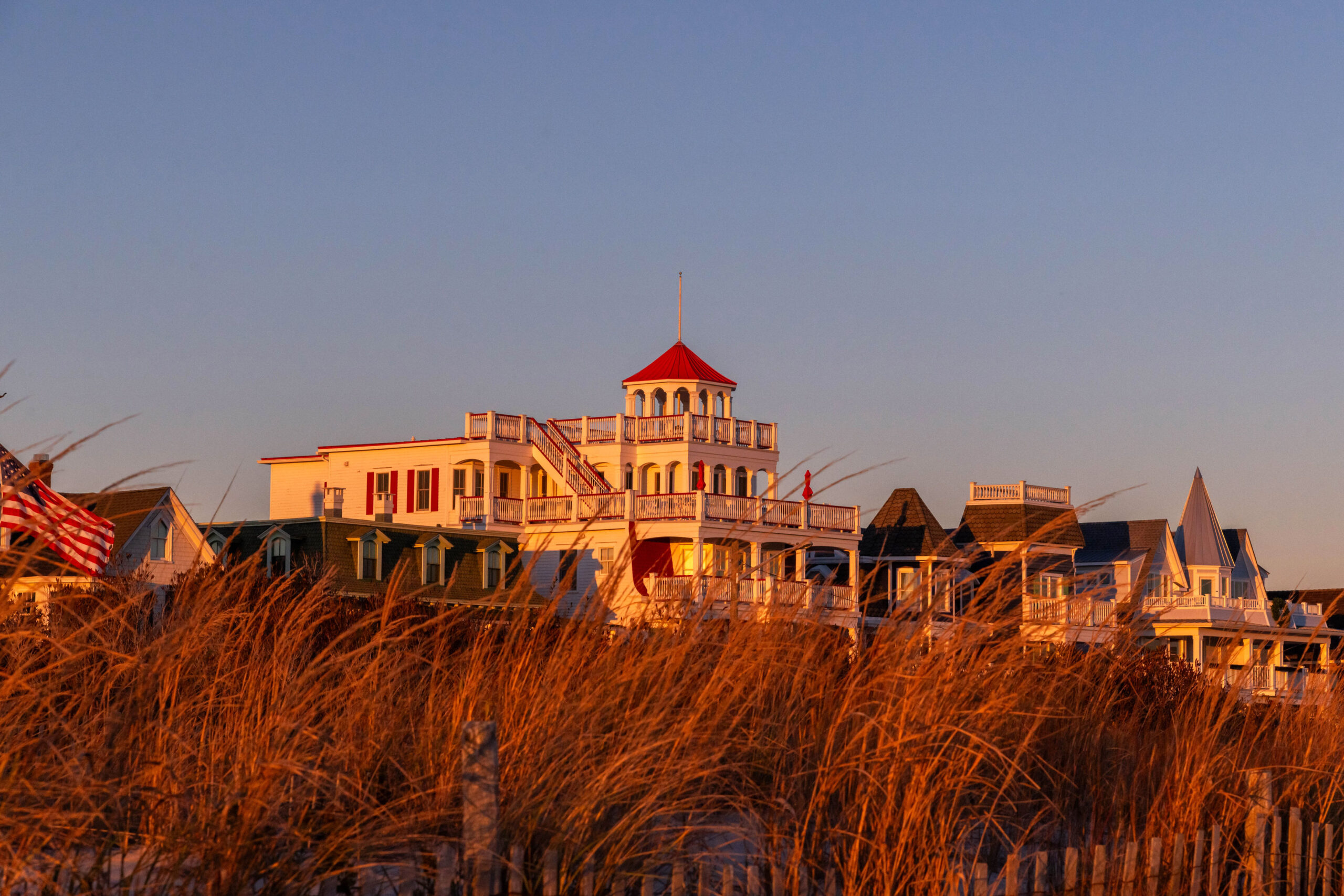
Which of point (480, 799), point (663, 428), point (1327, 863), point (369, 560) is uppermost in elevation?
point (663, 428)

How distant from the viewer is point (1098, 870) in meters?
5.27

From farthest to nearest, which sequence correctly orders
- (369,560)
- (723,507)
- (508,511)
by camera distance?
(508,511) < (723,507) < (369,560)

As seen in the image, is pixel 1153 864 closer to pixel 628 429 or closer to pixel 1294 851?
pixel 1294 851

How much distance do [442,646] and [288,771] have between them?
2.07m

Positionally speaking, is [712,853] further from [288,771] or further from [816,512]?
[816,512]

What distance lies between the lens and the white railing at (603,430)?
219ft

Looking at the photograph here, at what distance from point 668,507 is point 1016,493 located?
719 inches

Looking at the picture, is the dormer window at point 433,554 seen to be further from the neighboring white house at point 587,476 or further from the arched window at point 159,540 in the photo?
the arched window at point 159,540

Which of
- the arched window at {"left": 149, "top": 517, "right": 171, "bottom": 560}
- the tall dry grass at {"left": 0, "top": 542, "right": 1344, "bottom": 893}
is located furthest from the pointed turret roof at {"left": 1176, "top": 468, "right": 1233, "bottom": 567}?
the tall dry grass at {"left": 0, "top": 542, "right": 1344, "bottom": 893}

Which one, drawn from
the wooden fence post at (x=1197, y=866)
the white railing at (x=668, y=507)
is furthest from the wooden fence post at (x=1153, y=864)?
the white railing at (x=668, y=507)

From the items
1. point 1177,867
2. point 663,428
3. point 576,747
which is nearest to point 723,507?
point 663,428

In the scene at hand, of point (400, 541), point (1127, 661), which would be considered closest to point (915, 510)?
point (400, 541)

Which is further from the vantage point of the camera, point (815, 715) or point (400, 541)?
point (400, 541)

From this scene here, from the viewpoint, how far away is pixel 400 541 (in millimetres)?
55438
